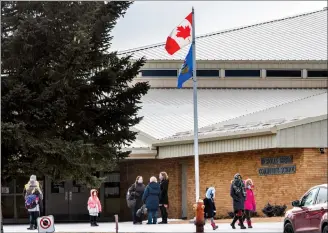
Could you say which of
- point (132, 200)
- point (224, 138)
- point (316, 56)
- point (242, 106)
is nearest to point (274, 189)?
point (224, 138)

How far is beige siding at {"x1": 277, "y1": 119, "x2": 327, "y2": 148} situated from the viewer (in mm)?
31766

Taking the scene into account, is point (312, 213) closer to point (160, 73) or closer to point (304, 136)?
point (304, 136)

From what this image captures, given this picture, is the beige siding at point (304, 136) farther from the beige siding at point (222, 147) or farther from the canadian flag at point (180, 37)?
the canadian flag at point (180, 37)

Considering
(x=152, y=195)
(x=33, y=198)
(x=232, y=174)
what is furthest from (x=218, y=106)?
(x=33, y=198)

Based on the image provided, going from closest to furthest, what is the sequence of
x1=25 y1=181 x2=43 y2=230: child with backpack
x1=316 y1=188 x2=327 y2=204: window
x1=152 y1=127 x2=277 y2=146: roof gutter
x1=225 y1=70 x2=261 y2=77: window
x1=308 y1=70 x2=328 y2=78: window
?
x1=316 y1=188 x2=327 y2=204: window → x1=25 y1=181 x2=43 y2=230: child with backpack → x1=152 y1=127 x2=277 y2=146: roof gutter → x1=225 y1=70 x2=261 y2=77: window → x1=308 y1=70 x2=328 y2=78: window

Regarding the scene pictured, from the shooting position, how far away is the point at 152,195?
98.1 feet

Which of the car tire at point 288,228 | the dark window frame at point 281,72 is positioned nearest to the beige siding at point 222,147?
the dark window frame at point 281,72

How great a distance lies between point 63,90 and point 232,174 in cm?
1266

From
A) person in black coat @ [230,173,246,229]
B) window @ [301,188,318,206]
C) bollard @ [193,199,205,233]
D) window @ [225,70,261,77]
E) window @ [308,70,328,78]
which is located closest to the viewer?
window @ [301,188,318,206]

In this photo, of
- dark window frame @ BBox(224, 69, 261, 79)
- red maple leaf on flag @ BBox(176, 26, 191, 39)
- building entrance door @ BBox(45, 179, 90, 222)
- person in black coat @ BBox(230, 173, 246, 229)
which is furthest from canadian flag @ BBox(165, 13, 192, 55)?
dark window frame @ BBox(224, 69, 261, 79)

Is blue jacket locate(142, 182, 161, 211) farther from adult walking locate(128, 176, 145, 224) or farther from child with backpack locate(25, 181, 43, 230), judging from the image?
child with backpack locate(25, 181, 43, 230)

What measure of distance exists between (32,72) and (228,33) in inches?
1085

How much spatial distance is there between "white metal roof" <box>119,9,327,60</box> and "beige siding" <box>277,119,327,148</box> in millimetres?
14306

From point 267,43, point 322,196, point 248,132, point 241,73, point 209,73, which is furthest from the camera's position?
point 267,43
